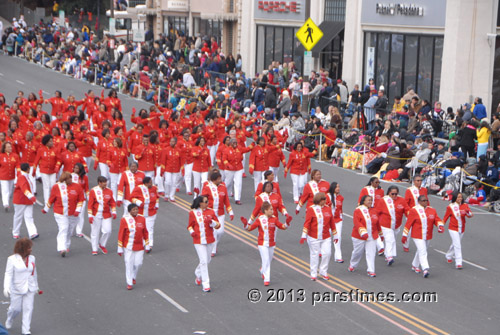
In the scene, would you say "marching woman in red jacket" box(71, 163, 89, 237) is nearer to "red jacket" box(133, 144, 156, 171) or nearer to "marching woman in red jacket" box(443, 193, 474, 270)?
"red jacket" box(133, 144, 156, 171)

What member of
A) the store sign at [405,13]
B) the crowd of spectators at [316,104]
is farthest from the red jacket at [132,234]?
the store sign at [405,13]

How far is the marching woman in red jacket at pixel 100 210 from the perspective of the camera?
18.1 m

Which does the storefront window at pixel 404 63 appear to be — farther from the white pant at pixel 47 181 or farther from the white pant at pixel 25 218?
the white pant at pixel 25 218

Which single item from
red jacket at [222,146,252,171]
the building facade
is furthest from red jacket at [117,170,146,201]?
the building facade

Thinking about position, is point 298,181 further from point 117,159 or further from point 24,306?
point 24,306

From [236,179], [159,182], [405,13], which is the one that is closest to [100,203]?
[236,179]

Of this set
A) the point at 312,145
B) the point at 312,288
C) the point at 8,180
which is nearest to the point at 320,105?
the point at 312,145

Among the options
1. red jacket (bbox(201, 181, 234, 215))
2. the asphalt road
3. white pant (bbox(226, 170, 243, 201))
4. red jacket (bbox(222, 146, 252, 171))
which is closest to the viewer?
the asphalt road

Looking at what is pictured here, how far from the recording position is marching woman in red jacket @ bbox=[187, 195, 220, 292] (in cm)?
1606

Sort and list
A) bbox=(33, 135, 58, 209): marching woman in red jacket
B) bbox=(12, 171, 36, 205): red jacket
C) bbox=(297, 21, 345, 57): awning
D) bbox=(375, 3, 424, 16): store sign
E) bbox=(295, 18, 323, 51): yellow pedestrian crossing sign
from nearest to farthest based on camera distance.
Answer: bbox=(12, 171, 36, 205): red jacket → bbox=(33, 135, 58, 209): marching woman in red jacket → bbox=(295, 18, 323, 51): yellow pedestrian crossing sign → bbox=(375, 3, 424, 16): store sign → bbox=(297, 21, 345, 57): awning

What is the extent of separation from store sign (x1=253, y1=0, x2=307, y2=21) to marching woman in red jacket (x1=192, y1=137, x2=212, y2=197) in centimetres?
2076

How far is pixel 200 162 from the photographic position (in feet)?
76.0

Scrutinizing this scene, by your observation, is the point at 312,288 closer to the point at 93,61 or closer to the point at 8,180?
the point at 8,180

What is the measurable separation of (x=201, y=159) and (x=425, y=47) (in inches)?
574
